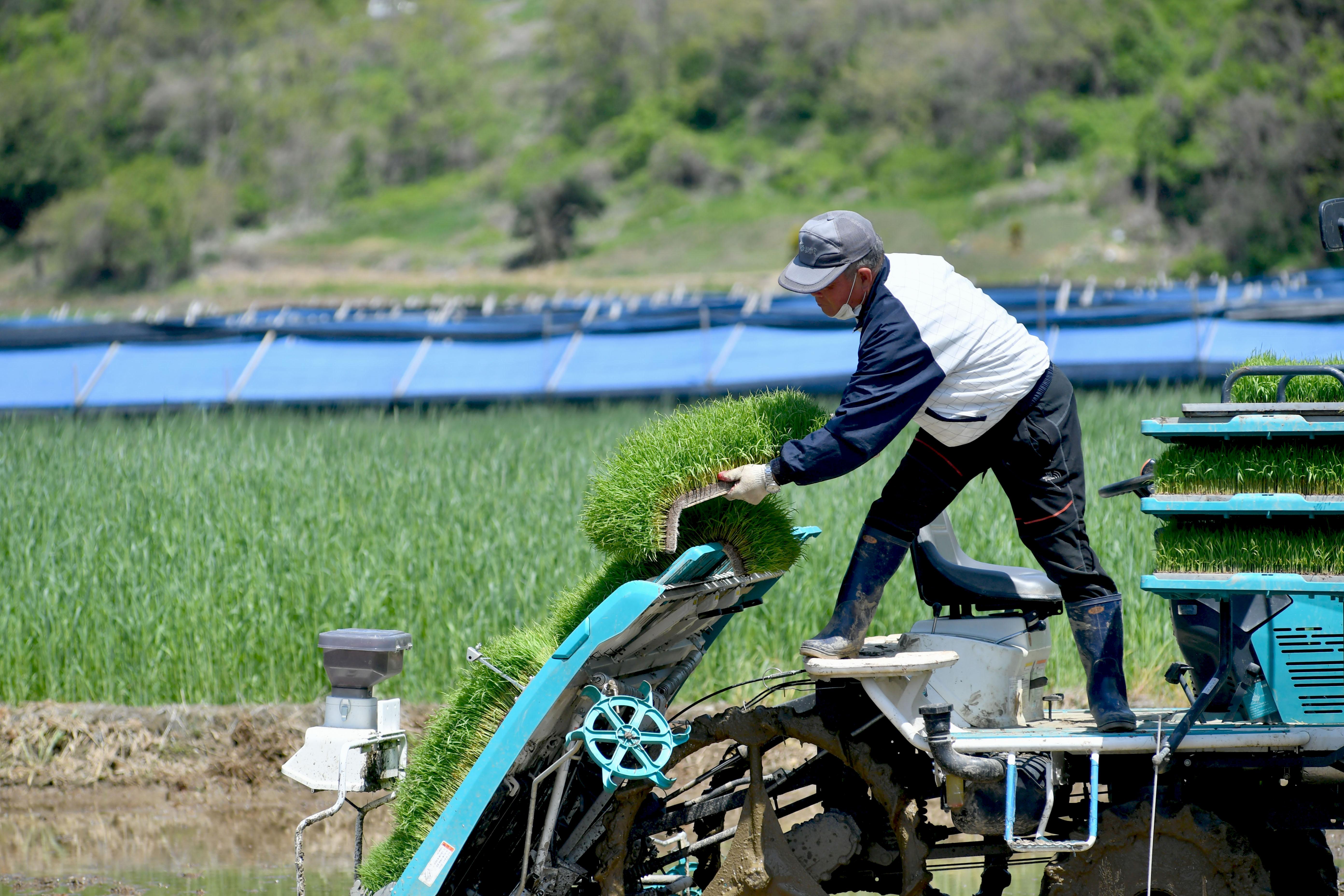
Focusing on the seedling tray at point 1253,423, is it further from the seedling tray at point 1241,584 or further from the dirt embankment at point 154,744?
the dirt embankment at point 154,744

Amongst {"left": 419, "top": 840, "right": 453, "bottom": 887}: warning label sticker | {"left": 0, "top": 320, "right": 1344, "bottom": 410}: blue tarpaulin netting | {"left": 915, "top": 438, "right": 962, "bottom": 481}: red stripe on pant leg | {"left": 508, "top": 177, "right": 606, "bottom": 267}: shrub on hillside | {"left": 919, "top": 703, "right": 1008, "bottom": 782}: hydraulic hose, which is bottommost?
{"left": 419, "top": 840, "right": 453, "bottom": 887}: warning label sticker

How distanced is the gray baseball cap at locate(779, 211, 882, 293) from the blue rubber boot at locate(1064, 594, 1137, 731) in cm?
106

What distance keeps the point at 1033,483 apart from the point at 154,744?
3956mm

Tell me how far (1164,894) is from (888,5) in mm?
69170

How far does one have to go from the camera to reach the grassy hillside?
4372cm

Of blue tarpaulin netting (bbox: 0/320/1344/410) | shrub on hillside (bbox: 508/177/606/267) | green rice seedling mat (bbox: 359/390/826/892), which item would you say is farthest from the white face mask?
shrub on hillside (bbox: 508/177/606/267)

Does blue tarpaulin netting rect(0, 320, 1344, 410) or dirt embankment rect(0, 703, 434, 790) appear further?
blue tarpaulin netting rect(0, 320, 1344, 410)

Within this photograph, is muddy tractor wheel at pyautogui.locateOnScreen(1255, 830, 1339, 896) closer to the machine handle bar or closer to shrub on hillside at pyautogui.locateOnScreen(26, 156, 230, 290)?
the machine handle bar

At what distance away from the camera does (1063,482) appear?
3469mm

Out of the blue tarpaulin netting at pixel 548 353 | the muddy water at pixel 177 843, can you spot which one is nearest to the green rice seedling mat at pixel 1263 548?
the muddy water at pixel 177 843

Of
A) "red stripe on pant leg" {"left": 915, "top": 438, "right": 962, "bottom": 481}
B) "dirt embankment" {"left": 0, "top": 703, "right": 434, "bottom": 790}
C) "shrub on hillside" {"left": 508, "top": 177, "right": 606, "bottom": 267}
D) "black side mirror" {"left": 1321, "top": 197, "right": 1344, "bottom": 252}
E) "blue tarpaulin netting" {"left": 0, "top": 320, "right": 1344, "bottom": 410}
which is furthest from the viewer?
"shrub on hillside" {"left": 508, "top": 177, "right": 606, "bottom": 267}

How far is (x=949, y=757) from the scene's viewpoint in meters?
3.16

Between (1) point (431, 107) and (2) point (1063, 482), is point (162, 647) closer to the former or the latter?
(2) point (1063, 482)

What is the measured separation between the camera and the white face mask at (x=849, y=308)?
338cm
